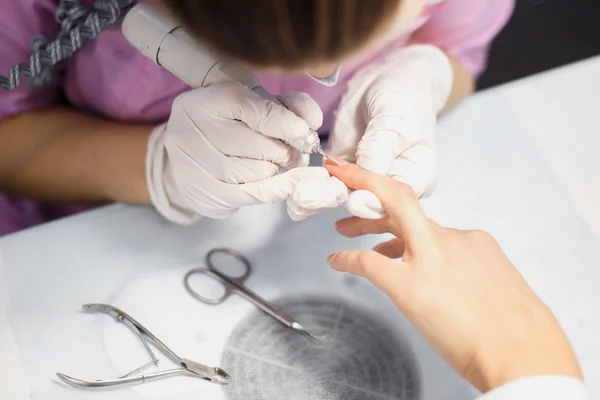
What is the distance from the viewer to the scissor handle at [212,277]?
28.8 inches

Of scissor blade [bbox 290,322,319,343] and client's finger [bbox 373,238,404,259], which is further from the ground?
client's finger [bbox 373,238,404,259]

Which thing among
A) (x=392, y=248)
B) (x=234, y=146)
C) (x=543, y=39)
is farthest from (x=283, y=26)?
(x=543, y=39)

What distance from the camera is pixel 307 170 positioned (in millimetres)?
643

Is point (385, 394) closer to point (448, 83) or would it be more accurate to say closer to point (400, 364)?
point (400, 364)

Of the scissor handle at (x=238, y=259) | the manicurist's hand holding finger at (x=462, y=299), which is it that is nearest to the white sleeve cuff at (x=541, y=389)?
the manicurist's hand holding finger at (x=462, y=299)

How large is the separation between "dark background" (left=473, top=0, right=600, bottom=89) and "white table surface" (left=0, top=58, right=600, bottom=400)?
54cm

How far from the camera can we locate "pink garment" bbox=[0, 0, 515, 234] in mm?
704

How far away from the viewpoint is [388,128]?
27.1 inches

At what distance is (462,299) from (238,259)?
306 mm

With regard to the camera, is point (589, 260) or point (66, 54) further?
point (589, 260)

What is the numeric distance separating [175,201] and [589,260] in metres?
0.56

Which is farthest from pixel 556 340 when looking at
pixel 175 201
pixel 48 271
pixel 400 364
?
pixel 48 271

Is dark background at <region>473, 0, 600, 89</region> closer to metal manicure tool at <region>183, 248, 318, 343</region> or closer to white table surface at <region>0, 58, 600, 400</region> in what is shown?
white table surface at <region>0, 58, 600, 400</region>

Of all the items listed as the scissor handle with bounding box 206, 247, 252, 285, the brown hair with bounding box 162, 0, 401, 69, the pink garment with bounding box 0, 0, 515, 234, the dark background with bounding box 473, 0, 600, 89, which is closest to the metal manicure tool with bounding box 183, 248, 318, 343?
the scissor handle with bounding box 206, 247, 252, 285
